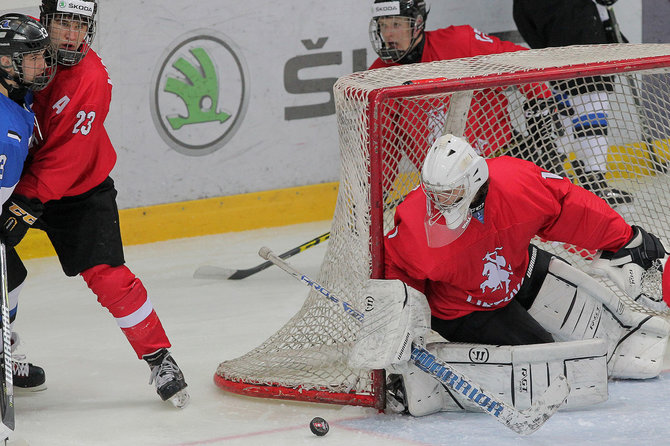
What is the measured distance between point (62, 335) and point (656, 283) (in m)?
1.95

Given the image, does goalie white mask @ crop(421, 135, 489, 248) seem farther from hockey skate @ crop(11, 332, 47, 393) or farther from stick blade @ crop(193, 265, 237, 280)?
stick blade @ crop(193, 265, 237, 280)

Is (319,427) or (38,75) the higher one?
(38,75)

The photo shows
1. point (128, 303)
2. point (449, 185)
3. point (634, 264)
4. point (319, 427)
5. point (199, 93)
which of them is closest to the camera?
point (449, 185)

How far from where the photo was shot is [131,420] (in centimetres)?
321

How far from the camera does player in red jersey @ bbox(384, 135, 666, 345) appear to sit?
2869mm

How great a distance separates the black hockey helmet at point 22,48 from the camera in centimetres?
299

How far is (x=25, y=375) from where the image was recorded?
3436 millimetres

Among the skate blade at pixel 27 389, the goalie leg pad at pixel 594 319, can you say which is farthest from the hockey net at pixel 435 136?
the skate blade at pixel 27 389

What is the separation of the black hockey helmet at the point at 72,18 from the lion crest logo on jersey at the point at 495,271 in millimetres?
1180

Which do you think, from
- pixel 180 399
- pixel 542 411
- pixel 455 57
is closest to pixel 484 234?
pixel 542 411

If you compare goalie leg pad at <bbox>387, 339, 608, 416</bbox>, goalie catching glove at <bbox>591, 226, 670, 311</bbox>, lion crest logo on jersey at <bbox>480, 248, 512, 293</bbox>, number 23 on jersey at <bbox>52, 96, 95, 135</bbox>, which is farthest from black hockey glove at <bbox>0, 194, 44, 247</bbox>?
goalie catching glove at <bbox>591, 226, 670, 311</bbox>

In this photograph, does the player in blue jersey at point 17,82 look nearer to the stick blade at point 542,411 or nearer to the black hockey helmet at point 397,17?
the stick blade at point 542,411

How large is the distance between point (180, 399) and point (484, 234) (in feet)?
3.12

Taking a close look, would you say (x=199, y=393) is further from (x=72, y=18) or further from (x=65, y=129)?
(x=72, y=18)
